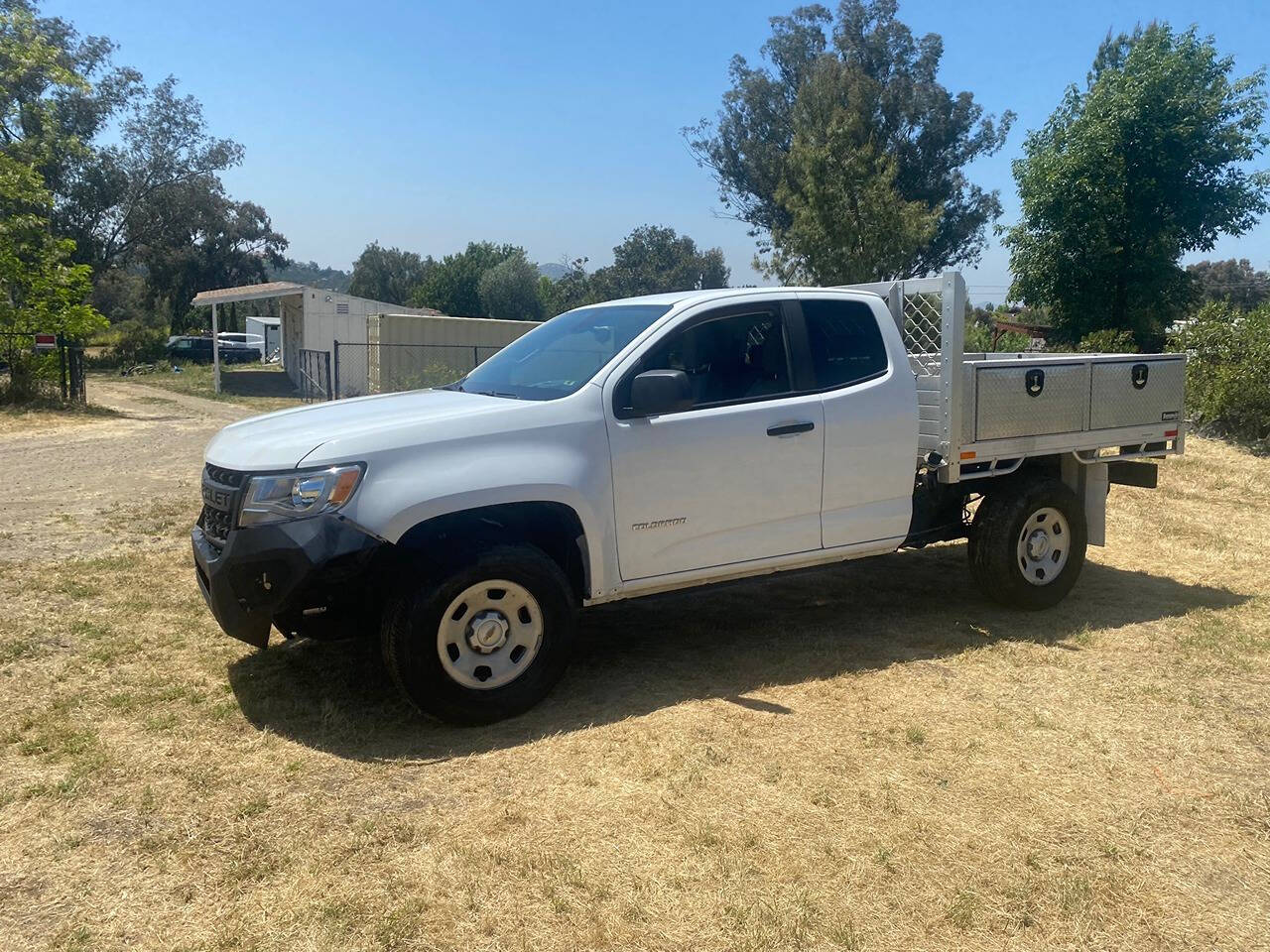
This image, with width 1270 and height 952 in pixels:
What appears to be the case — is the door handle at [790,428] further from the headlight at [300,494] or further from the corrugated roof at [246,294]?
the corrugated roof at [246,294]

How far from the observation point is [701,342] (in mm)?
5234

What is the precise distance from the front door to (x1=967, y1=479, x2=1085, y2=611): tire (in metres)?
1.53

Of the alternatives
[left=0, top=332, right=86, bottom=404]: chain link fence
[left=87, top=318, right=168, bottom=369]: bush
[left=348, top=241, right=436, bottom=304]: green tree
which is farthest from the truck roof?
[left=348, top=241, right=436, bottom=304]: green tree

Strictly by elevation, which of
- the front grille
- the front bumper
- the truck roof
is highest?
the truck roof

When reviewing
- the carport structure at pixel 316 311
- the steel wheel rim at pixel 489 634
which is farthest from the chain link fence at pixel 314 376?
the steel wheel rim at pixel 489 634

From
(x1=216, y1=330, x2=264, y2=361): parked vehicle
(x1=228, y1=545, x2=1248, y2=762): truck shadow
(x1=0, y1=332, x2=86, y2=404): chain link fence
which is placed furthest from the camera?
(x1=216, y1=330, x2=264, y2=361): parked vehicle

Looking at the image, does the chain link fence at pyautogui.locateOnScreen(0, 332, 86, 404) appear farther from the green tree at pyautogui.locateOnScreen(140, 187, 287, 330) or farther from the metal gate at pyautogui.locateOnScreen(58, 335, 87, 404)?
the green tree at pyautogui.locateOnScreen(140, 187, 287, 330)

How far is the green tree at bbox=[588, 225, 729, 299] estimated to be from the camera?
278 ft

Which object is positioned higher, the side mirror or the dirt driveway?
the side mirror

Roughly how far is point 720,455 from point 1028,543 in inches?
99.8

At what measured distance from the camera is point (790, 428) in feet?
17.3

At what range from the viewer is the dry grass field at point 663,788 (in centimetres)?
313

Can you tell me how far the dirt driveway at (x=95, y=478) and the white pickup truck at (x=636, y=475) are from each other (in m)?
3.50

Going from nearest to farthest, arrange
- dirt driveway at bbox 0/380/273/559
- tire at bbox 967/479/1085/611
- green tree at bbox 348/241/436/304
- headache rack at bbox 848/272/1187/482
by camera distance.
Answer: headache rack at bbox 848/272/1187/482 → tire at bbox 967/479/1085/611 → dirt driveway at bbox 0/380/273/559 → green tree at bbox 348/241/436/304
